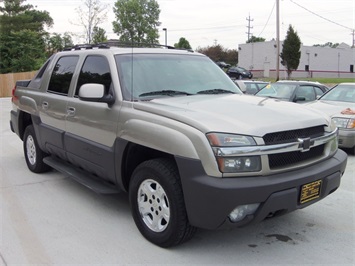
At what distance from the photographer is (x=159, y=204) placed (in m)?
3.46

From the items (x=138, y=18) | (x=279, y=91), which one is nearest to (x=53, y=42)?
(x=138, y=18)

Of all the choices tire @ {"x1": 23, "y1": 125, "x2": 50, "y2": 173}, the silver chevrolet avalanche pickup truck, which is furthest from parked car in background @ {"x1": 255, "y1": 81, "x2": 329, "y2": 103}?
tire @ {"x1": 23, "y1": 125, "x2": 50, "y2": 173}

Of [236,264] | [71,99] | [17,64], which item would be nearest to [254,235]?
[236,264]

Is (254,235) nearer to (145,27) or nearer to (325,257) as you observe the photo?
(325,257)

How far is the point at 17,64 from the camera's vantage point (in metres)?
32.5

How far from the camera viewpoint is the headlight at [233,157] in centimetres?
297

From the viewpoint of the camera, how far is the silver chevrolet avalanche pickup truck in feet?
9.85

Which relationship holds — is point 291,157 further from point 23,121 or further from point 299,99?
point 299,99

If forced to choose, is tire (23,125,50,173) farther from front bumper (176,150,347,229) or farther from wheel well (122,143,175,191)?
front bumper (176,150,347,229)

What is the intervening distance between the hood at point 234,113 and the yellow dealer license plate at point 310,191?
52cm

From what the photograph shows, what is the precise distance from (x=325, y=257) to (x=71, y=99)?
3.37 m

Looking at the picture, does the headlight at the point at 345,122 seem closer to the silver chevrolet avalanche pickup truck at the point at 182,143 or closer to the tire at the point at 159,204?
the silver chevrolet avalanche pickup truck at the point at 182,143

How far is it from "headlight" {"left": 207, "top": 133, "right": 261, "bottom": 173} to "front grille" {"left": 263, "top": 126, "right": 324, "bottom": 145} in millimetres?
188

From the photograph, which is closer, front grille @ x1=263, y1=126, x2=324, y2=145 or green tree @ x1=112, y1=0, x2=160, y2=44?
front grille @ x1=263, y1=126, x2=324, y2=145
